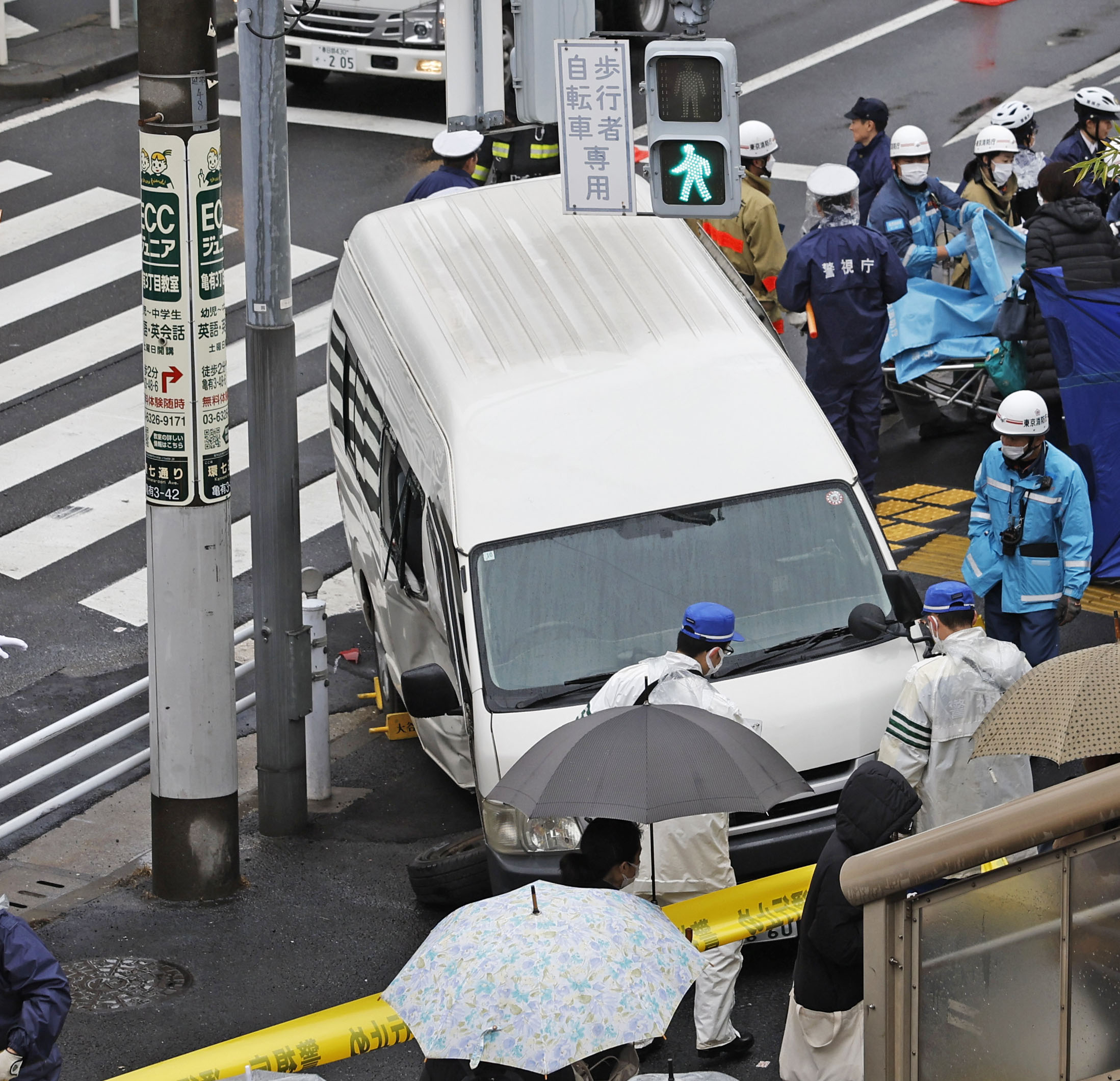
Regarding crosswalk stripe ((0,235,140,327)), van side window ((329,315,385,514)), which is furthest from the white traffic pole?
crosswalk stripe ((0,235,140,327))

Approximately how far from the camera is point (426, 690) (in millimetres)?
7691

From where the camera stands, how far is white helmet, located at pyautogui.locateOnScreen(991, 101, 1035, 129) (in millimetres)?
14266

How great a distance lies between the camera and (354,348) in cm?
1034

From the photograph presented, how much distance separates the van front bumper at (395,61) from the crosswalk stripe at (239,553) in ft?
22.2

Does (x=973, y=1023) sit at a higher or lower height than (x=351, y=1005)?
higher

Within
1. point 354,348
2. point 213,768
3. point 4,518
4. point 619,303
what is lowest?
point 4,518

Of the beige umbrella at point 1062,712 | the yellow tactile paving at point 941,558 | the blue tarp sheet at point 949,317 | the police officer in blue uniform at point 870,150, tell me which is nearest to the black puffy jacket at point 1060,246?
the blue tarp sheet at point 949,317

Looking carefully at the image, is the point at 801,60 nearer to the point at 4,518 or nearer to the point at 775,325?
the point at 775,325

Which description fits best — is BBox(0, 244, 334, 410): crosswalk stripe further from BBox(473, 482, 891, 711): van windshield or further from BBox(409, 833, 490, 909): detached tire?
BBox(409, 833, 490, 909): detached tire

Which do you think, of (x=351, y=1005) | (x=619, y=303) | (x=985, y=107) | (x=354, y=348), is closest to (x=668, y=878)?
(x=351, y=1005)

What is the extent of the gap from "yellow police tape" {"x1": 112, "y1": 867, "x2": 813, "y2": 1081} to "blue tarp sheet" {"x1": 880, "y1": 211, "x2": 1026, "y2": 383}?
20.6 ft

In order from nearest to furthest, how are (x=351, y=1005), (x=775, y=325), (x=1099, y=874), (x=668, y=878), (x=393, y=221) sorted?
(x=1099, y=874) < (x=351, y=1005) < (x=668, y=878) < (x=393, y=221) < (x=775, y=325)

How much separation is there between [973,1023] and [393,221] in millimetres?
6238

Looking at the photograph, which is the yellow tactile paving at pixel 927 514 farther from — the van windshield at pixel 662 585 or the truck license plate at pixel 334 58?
the truck license plate at pixel 334 58
